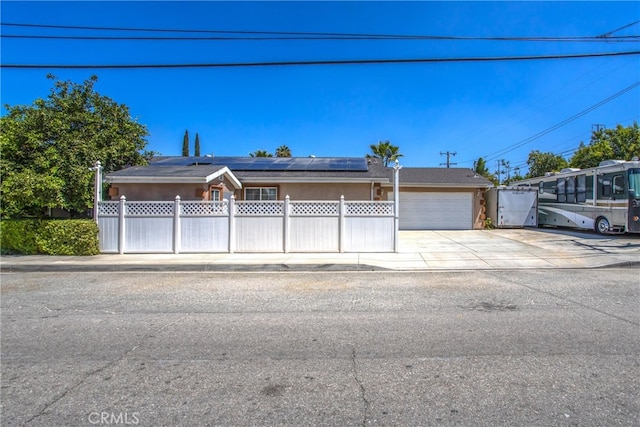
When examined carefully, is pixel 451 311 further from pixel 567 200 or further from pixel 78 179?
pixel 567 200

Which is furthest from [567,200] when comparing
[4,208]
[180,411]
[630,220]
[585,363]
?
[4,208]

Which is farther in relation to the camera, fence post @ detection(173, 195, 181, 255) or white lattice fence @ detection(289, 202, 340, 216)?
white lattice fence @ detection(289, 202, 340, 216)

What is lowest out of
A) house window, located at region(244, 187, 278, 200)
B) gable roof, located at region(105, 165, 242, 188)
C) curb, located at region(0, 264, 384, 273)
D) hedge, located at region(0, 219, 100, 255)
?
curb, located at region(0, 264, 384, 273)

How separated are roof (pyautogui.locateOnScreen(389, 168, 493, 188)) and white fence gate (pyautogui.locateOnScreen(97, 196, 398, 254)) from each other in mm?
9758

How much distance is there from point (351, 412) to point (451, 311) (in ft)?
10.9

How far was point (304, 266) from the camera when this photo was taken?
9.95m

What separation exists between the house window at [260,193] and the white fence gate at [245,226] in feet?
18.5

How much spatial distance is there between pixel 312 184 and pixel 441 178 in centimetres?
978

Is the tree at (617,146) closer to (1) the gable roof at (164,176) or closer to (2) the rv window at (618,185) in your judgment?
(2) the rv window at (618,185)

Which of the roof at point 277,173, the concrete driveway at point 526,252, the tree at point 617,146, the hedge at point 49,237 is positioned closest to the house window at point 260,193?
the roof at point 277,173

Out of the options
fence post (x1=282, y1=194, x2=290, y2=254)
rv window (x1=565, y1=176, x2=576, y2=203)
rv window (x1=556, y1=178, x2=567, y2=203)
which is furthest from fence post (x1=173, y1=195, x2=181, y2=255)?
rv window (x1=556, y1=178, x2=567, y2=203)

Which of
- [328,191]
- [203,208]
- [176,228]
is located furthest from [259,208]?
[328,191]

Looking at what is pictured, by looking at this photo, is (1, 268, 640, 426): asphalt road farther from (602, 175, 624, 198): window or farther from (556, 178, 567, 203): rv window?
(556, 178, 567, 203): rv window

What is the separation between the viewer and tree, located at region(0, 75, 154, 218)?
11.9 meters
